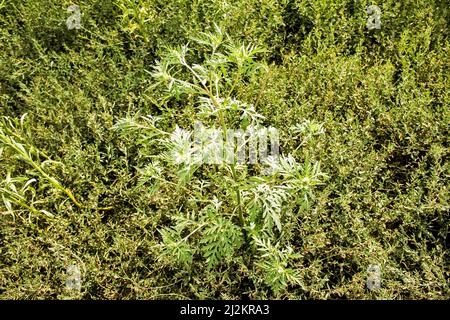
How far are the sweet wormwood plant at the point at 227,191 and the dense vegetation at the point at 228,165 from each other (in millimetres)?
16

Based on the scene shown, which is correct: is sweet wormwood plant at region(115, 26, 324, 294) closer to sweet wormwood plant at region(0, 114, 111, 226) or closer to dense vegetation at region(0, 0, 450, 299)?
dense vegetation at region(0, 0, 450, 299)

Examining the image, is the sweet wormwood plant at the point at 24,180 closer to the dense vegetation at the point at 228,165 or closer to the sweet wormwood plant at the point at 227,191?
the dense vegetation at the point at 228,165

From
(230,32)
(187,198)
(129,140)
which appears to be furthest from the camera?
(230,32)

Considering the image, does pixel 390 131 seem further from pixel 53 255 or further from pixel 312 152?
pixel 53 255

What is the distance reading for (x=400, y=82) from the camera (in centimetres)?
380

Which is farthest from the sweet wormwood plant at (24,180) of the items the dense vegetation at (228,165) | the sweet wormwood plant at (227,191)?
the sweet wormwood plant at (227,191)

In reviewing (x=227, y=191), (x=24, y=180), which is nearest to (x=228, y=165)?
(x=227, y=191)

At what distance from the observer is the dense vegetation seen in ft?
9.99

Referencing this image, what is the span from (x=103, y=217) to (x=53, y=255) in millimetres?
441

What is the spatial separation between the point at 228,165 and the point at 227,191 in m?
0.24

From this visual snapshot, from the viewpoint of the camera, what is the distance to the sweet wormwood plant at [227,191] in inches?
104

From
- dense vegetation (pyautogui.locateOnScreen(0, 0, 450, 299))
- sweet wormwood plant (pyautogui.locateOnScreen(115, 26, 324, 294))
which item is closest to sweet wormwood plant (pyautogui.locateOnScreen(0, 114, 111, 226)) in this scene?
dense vegetation (pyautogui.locateOnScreen(0, 0, 450, 299))

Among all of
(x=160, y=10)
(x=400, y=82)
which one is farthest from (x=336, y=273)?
(x=160, y=10)

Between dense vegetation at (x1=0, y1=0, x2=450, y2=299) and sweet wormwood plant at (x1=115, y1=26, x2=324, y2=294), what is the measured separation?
16mm
